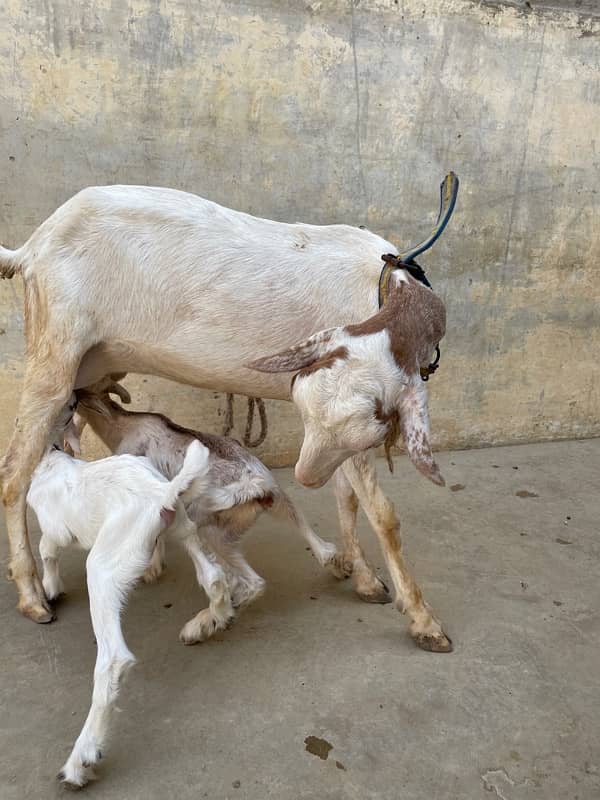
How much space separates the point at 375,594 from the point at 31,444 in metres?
1.31

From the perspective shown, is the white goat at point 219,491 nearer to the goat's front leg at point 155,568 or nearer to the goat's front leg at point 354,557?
the goat's front leg at point 354,557

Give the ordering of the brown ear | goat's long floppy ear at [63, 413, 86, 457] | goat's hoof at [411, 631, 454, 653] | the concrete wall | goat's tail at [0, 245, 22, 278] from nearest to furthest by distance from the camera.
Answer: goat's hoof at [411, 631, 454, 653], goat's tail at [0, 245, 22, 278], goat's long floppy ear at [63, 413, 86, 457], the brown ear, the concrete wall

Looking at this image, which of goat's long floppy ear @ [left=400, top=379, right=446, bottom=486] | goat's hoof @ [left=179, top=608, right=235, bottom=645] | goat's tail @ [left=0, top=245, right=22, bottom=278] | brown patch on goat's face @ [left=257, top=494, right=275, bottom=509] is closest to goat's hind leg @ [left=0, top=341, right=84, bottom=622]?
goat's tail @ [left=0, top=245, right=22, bottom=278]

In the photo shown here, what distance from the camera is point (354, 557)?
2449 mm

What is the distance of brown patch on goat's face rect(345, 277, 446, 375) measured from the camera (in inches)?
68.8

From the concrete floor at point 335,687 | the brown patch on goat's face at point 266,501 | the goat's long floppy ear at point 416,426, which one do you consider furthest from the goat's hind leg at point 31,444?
the goat's long floppy ear at point 416,426

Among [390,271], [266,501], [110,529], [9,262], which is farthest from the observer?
[9,262]

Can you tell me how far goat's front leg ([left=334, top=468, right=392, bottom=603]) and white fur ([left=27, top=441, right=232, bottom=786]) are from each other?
600 mm

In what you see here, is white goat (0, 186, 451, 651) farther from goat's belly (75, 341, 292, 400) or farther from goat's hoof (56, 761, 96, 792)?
goat's hoof (56, 761, 96, 792)

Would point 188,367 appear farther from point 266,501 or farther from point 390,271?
point 390,271

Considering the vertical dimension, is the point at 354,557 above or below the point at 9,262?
below

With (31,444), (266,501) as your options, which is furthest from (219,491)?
(31,444)

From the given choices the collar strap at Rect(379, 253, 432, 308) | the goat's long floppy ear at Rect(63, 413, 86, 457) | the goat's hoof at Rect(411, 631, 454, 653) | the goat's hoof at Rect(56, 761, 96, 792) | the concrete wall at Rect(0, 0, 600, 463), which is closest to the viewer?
the goat's hoof at Rect(56, 761, 96, 792)

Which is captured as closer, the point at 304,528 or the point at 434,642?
the point at 434,642
